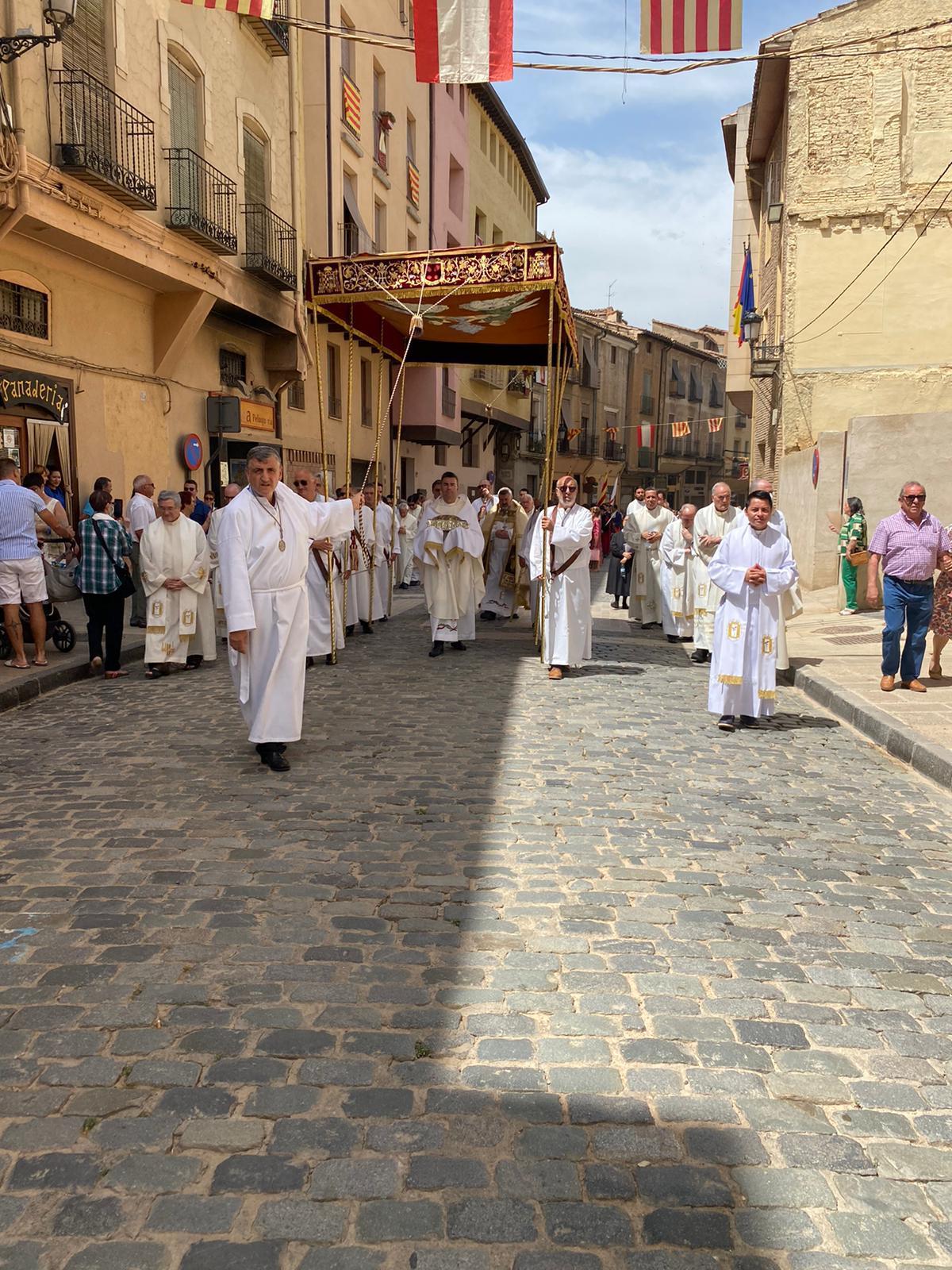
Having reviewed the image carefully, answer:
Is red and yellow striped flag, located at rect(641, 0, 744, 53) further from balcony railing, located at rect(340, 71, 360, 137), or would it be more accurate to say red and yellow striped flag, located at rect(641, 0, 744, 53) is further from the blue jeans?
balcony railing, located at rect(340, 71, 360, 137)

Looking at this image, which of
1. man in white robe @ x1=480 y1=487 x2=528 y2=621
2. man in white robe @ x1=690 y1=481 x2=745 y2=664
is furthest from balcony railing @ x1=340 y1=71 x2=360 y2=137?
man in white robe @ x1=690 y1=481 x2=745 y2=664

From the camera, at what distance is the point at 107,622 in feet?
32.5

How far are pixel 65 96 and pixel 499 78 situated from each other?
6.24m

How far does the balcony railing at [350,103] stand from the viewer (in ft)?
72.0

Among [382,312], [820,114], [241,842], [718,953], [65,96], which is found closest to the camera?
[718,953]

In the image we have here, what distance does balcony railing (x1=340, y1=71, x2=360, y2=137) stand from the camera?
21938 millimetres

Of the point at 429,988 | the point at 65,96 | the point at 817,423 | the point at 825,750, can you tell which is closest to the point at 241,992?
the point at 429,988

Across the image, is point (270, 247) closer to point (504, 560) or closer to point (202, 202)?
point (202, 202)

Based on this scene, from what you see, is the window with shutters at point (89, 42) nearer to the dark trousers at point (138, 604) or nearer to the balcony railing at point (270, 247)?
the balcony railing at point (270, 247)

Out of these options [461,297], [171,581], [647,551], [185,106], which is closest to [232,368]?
[185,106]

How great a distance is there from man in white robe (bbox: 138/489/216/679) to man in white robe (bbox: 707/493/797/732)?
5.13m

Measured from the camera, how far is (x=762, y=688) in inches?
315

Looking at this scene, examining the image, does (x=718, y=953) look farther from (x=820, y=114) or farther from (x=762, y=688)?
(x=820, y=114)

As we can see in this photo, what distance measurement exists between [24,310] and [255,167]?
286 inches
